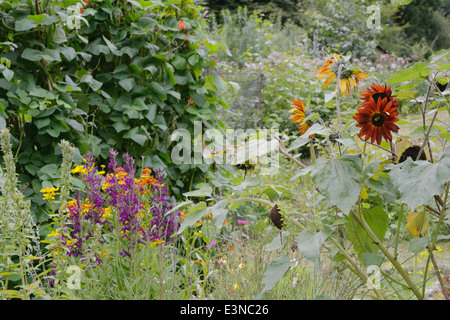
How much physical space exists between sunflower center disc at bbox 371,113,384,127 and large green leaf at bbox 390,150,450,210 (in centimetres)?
13

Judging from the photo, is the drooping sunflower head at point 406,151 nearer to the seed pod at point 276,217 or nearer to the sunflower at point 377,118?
the sunflower at point 377,118

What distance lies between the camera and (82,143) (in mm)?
2408

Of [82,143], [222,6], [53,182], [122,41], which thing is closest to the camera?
[53,182]

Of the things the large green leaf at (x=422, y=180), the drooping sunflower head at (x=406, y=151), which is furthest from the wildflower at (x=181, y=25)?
the large green leaf at (x=422, y=180)

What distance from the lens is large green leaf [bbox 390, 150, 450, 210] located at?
961mm

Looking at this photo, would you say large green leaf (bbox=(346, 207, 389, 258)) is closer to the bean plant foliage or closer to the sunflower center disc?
the sunflower center disc

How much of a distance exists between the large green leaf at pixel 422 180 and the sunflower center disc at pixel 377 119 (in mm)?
131

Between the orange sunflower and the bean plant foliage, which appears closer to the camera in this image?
the orange sunflower

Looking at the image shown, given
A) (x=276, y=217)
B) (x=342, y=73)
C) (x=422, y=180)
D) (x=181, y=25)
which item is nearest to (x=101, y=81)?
(x=181, y=25)

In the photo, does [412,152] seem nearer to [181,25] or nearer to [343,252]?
[343,252]

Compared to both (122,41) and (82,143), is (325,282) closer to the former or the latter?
(82,143)

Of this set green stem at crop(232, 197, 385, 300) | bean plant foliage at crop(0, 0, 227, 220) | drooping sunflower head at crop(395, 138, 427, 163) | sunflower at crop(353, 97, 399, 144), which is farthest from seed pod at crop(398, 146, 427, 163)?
bean plant foliage at crop(0, 0, 227, 220)
